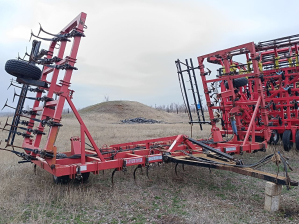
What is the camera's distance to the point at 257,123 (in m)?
10.1

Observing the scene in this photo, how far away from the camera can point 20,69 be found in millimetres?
4750

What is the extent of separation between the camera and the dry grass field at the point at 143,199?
3.90 m

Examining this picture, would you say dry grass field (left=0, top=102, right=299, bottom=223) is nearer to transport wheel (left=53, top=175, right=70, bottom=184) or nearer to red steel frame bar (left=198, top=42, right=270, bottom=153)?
transport wheel (left=53, top=175, right=70, bottom=184)

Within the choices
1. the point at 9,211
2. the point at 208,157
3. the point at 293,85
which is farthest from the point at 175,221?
the point at 293,85

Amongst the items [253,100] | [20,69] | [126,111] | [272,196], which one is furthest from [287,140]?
[126,111]

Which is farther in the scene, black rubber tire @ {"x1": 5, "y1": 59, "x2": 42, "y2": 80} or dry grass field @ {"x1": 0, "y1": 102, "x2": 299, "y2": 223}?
black rubber tire @ {"x1": 5, "y1": 59, "x2": 42, "y2": 80}

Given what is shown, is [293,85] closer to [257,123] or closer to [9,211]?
[257,123]

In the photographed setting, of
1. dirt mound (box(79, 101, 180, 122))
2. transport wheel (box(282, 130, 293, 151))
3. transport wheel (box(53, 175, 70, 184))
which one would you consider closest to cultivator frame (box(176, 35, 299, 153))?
transport wheel (box(282, 130, 293, 151))

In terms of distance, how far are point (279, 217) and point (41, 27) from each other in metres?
5.29

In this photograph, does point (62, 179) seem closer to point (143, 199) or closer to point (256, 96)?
point (143, 199)

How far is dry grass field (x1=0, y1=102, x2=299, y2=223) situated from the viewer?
3.90 metres

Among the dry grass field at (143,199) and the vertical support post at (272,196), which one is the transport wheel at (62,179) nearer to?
the dry grass field at (143,199)

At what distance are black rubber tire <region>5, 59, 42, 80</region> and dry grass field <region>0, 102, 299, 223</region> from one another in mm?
2136

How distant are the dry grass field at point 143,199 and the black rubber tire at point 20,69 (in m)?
2.14
